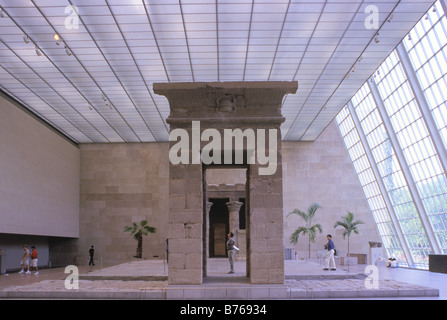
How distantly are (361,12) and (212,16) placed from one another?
16.7 feet

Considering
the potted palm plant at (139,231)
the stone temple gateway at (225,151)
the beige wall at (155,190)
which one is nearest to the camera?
the stone temple gateway at (225,151)

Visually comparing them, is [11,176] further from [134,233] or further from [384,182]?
[384,182]

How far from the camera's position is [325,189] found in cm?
3769

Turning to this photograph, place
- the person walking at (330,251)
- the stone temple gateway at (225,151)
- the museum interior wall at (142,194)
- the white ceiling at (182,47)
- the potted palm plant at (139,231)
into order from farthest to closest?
the museum interior wall at (142,194) < the potted palm plant at (139,231) < the person walking at (330,251) < the white ceiling at (182,47) < the stone temple gateway at (225,151)

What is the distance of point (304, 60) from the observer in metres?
22.5

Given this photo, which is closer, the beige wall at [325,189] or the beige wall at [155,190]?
the beige wall at [325,189]

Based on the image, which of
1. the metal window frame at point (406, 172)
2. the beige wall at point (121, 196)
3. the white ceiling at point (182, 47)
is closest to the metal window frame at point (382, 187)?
the white ceiling at point (182, 47)

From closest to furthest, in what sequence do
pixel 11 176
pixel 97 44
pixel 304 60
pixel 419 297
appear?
pixel 419 297
pixel 97 44
pixel 304 60
pixel 11 176

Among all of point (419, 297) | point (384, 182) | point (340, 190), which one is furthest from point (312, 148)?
point (419, 297)

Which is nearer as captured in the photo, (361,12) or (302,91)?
(361,12)

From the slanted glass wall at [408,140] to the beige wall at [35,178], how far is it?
18.3m

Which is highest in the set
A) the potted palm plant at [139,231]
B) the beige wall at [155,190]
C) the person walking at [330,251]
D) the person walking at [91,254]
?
the beige wall at [155,190]

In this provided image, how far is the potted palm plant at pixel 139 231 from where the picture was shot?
1393 inches

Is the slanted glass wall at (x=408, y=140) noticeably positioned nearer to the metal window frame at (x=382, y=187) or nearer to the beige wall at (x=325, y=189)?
the metal window frame at (x=382, y=187)
